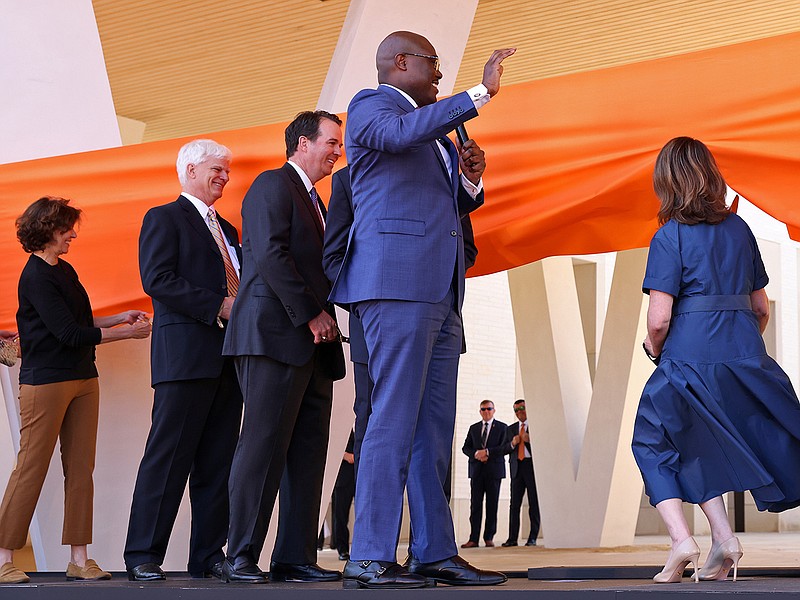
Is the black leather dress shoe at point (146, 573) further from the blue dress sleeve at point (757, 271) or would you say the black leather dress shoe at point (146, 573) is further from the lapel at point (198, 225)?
the blue dress sleeve at point (757, 271)

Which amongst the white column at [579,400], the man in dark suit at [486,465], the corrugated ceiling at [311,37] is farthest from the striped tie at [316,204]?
the man in dark suit at [486,465]

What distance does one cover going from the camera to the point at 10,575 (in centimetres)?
392

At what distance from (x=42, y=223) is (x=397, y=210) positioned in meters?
1.76

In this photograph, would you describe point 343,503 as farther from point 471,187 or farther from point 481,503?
point 471,187

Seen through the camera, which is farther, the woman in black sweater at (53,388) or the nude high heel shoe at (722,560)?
the woman in black sweater at (53,388)

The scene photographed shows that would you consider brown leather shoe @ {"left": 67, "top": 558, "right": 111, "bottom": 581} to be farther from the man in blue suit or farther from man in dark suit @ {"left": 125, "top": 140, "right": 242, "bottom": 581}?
the man in blue suit

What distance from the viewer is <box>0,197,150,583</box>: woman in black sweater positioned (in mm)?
4023

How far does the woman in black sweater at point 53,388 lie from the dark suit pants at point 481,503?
29.4ft

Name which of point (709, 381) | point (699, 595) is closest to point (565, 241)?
point (709, 381)

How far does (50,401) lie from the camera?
406 centimetres

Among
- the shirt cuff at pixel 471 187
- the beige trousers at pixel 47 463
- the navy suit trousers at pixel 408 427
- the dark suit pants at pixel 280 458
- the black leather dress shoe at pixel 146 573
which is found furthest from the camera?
the beige trousers at pixel 47 463

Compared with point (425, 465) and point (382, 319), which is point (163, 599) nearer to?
point (425, 465)

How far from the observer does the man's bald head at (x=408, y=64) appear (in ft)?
10.4

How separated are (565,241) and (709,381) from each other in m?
0.94
